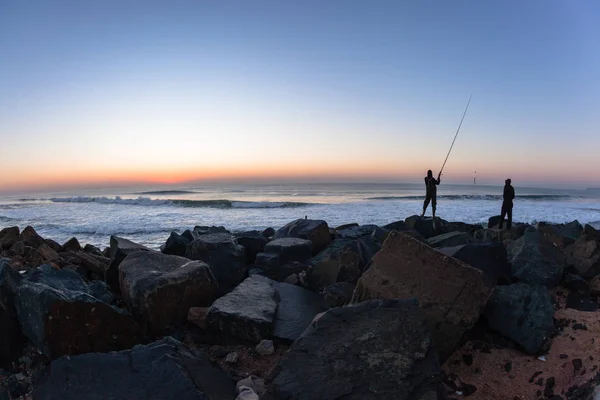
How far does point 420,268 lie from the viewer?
352 cm

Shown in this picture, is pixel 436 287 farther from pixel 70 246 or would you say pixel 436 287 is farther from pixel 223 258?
pixel 70 246

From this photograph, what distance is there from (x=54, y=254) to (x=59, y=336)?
400 cm

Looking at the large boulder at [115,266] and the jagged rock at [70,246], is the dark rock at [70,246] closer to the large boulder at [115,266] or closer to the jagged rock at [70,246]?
the jagged rock at [70,246]

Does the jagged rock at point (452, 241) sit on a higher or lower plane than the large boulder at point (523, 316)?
higher

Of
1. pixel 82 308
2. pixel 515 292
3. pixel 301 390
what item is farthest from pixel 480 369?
pixel 82 308

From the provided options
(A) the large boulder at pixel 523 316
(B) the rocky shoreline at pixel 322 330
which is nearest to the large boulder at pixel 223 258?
(B) the rocky shoreline at pixel 322 330

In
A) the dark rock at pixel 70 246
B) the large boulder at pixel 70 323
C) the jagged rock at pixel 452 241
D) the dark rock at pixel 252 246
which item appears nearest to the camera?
the large boulder at pixel 70 323

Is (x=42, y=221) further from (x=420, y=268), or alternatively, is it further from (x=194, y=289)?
(x=420, y=268)

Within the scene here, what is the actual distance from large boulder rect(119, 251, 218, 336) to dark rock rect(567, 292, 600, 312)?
395 cm

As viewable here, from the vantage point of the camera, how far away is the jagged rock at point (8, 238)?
8445 millimetres

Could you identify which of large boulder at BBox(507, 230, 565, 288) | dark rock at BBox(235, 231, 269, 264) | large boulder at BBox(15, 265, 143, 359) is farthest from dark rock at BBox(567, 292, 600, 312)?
large boulder at BBox(15, 265, 143, 359)

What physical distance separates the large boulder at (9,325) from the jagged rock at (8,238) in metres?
5.54

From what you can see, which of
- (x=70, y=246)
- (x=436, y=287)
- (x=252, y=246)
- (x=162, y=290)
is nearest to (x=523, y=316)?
(x=436, y=287)

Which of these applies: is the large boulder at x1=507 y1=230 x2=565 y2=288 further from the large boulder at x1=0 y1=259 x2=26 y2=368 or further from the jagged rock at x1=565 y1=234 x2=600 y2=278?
the large boulder at x1=0 y1=259 x2=26 y2=368
